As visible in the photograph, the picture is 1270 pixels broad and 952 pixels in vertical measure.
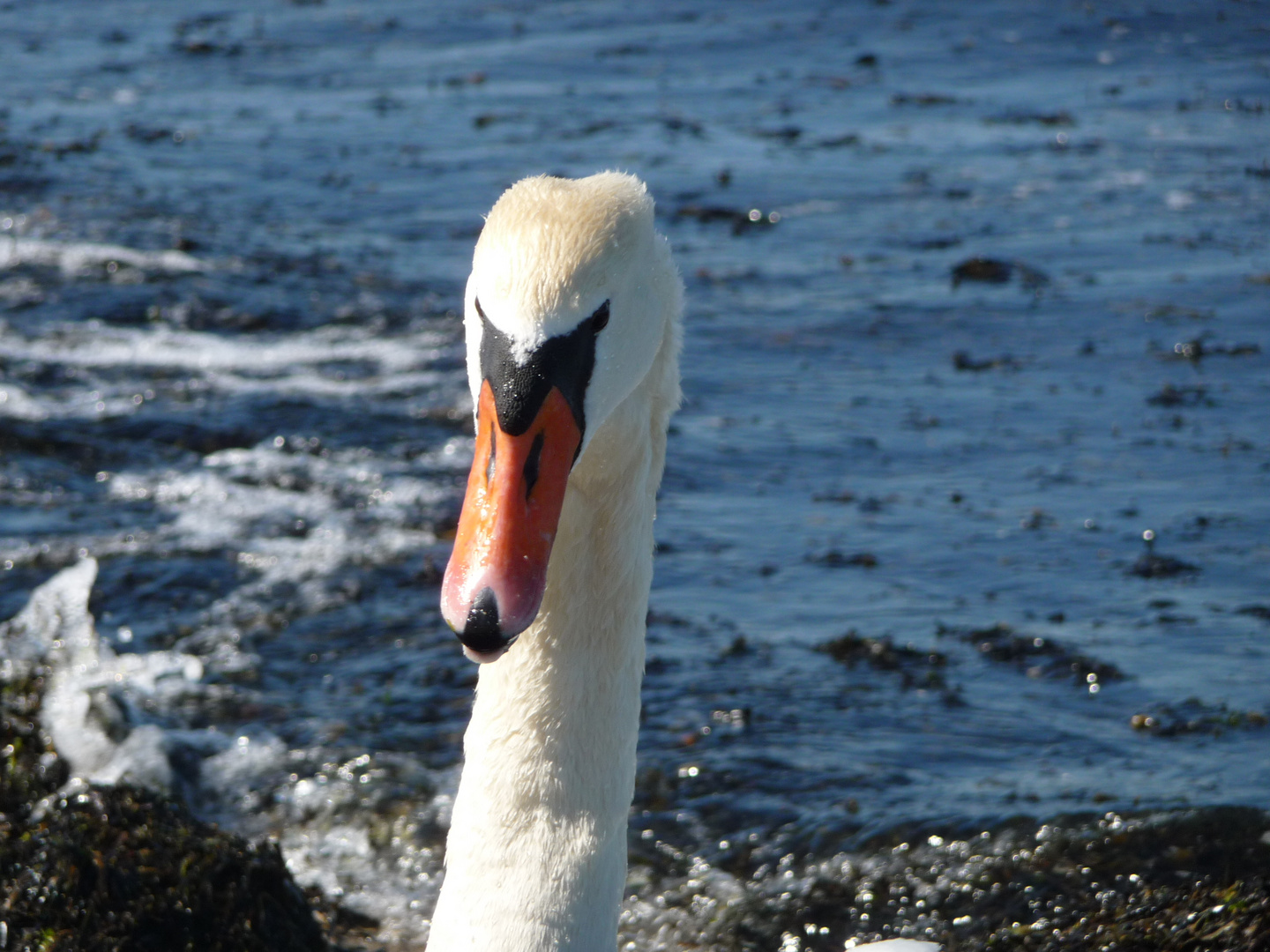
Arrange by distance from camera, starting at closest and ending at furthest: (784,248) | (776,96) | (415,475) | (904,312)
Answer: (415,475) → (904,312) → (784,248) → (776,96)

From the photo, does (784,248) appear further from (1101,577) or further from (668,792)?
(668,792)

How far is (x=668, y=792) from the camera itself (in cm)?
614

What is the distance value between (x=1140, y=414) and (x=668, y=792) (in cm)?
470

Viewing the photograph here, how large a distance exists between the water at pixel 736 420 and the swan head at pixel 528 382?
2.96 metres

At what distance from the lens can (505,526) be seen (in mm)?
2895

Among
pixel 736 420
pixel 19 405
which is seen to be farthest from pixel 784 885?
pixel 19 405

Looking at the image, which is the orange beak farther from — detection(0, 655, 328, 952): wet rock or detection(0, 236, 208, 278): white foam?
detection(0, 236, 208, 278): white foam

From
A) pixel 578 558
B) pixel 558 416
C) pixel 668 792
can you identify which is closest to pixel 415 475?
pixel 668 792

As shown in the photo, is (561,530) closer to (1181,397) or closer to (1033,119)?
(1181,397)

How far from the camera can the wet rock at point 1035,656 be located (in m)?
6.75

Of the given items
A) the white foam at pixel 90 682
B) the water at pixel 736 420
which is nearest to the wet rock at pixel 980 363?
the water at pixel 736 420

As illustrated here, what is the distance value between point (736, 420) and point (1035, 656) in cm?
315

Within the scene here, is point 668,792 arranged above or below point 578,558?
below

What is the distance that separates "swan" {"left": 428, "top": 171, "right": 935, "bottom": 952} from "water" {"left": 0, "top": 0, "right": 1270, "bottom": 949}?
6.74 ft
